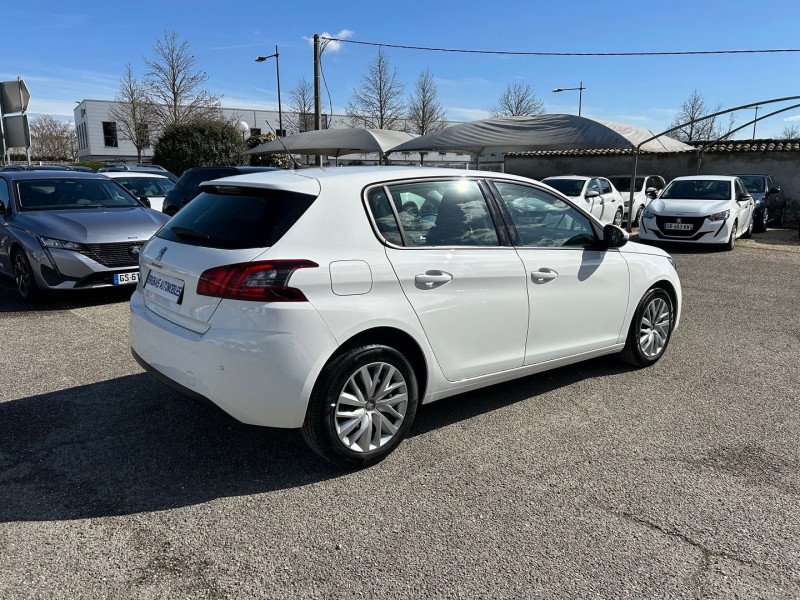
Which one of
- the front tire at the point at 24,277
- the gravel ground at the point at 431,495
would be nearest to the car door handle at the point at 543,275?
the gravel ground at the point at 431,495

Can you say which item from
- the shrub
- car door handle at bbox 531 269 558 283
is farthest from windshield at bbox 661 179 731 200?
the shrub

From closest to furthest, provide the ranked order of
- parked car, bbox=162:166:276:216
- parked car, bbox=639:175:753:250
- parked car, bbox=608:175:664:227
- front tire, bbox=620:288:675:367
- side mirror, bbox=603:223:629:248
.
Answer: side mirror, bbox=603:223:629:248 → front tire, bbox=620:288:675:367 → parked car, bbox=162:166:276:216 → parked car, bbox=639:175:753:250 → parked car, bbox=608:175:664:227

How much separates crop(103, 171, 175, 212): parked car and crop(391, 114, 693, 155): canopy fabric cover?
595 cm

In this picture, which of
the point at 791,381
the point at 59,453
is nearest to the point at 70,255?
the point at 59,453

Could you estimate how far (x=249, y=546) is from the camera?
2711 mm

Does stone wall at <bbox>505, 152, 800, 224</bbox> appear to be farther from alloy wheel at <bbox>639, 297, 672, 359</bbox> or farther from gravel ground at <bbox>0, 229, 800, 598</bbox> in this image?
gravel ground at <bbox>0, 229, 800, 598</bbox>

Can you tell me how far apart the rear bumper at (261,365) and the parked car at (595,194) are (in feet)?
45.7

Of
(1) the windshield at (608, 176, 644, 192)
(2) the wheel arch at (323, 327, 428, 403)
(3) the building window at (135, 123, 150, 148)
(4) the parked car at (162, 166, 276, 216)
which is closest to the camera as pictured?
(2) the wheel arch at (323, 327, 428, 403)

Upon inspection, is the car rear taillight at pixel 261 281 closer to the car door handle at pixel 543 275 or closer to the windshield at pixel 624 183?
the car door handle at pixel 543 275

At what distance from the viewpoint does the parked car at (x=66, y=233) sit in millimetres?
6984

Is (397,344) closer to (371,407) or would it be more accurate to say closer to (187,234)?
(371,407)

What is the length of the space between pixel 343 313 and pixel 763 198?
59.2 ft

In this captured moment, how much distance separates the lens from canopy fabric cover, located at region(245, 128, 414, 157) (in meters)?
15.9

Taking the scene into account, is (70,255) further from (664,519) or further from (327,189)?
(664,519)
